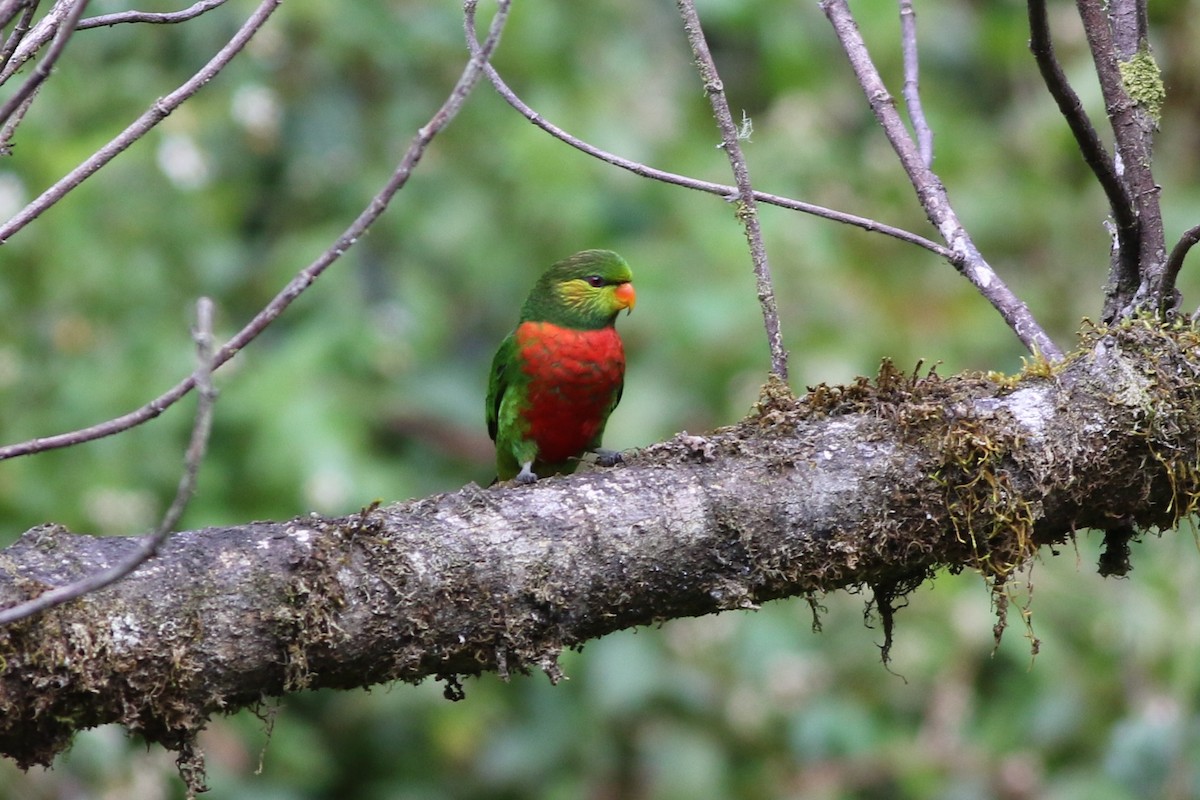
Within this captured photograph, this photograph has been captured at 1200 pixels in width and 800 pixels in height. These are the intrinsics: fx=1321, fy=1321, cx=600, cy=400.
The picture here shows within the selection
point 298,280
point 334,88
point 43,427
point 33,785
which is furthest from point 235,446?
point 298,280

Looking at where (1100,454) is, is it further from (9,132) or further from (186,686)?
(9,132)

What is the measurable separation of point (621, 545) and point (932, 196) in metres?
1.20

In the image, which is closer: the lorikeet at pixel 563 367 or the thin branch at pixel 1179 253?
the thin branch at pixel 1179 253


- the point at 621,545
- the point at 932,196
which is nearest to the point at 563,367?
the point at 932,196

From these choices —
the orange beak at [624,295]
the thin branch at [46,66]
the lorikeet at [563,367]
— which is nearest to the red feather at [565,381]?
the lorikeet at [563,367]

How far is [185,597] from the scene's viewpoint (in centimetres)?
204

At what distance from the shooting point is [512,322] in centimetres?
638

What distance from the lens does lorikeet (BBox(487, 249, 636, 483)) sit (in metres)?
4.04

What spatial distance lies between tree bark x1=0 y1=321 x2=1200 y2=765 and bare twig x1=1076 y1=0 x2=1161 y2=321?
0.68 ft

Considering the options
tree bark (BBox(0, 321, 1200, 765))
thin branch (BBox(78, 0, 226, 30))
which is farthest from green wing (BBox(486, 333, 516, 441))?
thin branch (BBox(78, 0, 226, 30))

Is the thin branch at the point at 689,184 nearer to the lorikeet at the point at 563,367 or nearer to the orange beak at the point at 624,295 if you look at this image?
the lorikeet at the point at 563,367

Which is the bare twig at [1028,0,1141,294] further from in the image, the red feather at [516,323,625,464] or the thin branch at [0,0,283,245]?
the red feather at [516,323,625,464]

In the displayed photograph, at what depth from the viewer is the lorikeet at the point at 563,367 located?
4.04 meters

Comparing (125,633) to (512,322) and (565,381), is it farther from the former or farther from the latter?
Result: (512,322)
